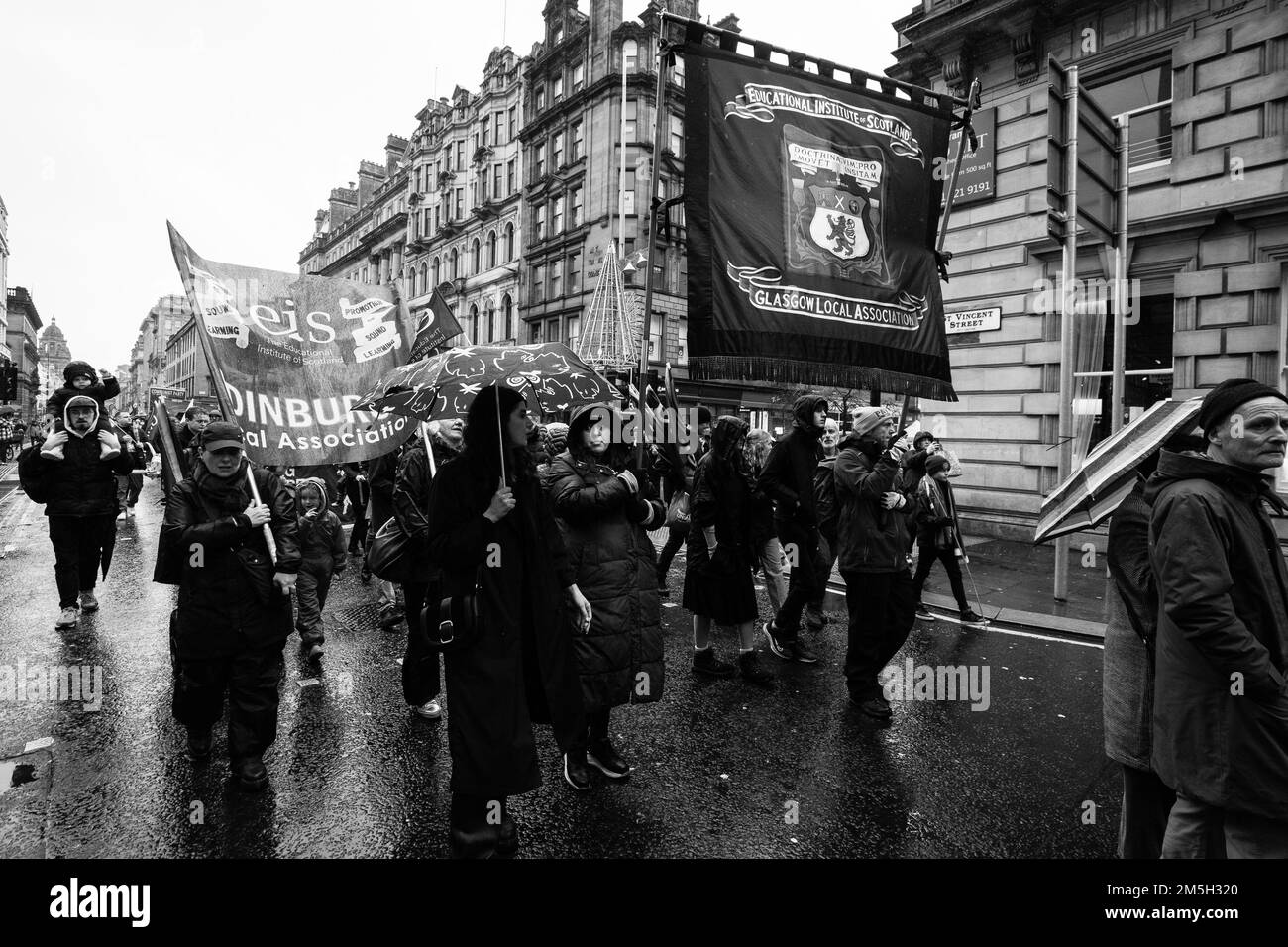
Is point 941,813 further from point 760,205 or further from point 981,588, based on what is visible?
point 981,588

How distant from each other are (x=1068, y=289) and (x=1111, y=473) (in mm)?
6670

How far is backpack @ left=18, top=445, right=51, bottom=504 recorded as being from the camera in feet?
20.1

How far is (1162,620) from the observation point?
2.56 metres

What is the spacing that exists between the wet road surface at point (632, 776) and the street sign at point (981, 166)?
35.2 feet

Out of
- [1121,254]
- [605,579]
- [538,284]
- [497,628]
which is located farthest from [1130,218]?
[538,284]

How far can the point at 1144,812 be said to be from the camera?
2820 millimetres

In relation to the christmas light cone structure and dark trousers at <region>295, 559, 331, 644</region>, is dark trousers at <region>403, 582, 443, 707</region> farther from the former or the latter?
the christmas light cone structure

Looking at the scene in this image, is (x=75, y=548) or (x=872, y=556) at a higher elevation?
(x=872, y=556)

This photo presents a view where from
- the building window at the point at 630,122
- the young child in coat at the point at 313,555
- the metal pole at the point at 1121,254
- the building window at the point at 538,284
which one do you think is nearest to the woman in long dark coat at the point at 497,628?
the young child in coat at the point at 313,555

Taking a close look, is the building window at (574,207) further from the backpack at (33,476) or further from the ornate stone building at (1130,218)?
the backpack at (33,476)

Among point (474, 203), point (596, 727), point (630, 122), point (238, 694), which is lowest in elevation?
point (596, 727)

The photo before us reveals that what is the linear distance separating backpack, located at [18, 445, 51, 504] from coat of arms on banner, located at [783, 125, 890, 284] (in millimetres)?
6685

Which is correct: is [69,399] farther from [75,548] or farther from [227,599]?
[227,599]
